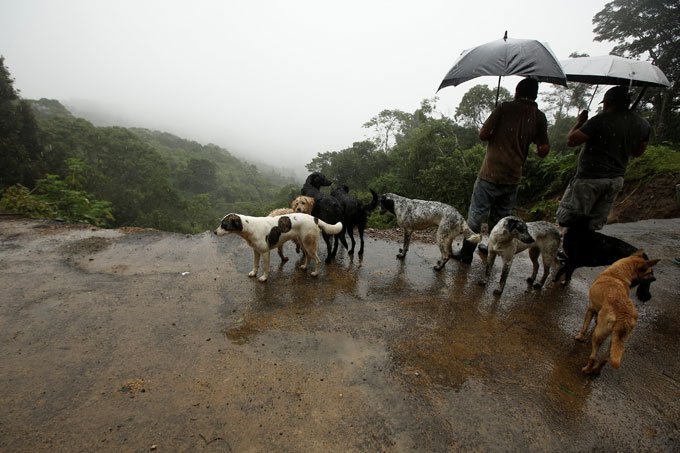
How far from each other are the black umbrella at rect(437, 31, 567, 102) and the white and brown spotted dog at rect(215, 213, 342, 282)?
317 centimetres

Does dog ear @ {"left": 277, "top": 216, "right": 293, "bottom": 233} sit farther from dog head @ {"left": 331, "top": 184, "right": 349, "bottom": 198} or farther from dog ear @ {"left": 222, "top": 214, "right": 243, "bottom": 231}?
dog head @ {"left": 331, "top": 184, "right": 349, "bottom": 198}

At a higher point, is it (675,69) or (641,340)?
(675,69)

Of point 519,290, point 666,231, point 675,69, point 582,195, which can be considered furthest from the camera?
point 675,69

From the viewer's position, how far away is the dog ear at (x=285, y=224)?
5156mm

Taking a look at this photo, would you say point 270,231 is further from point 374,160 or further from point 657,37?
point 657,37

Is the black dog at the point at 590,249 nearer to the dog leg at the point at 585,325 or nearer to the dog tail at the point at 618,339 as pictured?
the dog leg at the point at 585,325

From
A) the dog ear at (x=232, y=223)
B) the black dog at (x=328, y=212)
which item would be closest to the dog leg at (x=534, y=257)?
the black dog at (x=328, y=212)

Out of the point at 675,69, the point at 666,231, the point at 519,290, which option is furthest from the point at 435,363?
the point at 675,69

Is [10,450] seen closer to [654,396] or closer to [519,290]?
[654,396]

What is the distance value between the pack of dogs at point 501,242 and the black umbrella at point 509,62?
2.10 m

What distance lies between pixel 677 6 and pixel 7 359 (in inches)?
1393

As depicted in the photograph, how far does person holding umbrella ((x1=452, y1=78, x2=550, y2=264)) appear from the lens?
477 centimetres

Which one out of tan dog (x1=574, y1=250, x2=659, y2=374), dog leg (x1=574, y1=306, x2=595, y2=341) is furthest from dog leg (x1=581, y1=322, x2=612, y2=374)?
dog leg (x1=574, y1=306, x2=595, y2=341)

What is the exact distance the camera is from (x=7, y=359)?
3.19m
